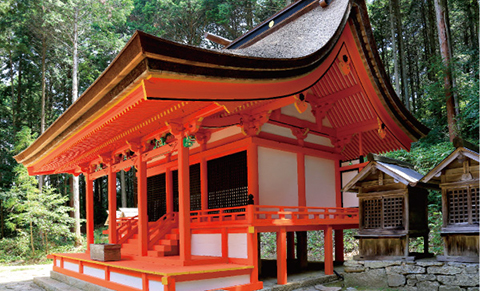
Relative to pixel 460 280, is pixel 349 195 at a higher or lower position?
higher

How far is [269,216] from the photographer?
8.50 metres

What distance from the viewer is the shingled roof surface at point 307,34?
766 cm

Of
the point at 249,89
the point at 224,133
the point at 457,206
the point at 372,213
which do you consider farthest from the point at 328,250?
the point at 249,89

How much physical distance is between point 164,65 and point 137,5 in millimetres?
26679

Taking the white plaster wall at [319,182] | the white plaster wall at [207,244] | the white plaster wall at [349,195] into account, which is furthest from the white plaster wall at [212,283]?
the white plaster wall at [349,195]

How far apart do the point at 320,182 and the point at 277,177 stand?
1.84 meters

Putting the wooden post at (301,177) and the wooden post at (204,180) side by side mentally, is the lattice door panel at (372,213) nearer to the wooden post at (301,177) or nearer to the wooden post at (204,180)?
the wooden post at (301,177)

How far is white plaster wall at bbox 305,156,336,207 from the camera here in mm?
10781

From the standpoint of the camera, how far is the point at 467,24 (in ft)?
82.7

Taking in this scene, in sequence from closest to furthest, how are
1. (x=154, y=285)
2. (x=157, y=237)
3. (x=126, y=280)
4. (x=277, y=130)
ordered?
(x=154, y=285) < (x=126, y=280) < (x=277, y=130) < (x=157, y=237)

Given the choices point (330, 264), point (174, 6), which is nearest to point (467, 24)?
point (174, 6)

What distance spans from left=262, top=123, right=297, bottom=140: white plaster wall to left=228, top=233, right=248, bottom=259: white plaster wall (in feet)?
8.84

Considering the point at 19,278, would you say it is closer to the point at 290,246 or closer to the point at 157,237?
the point at 157,237

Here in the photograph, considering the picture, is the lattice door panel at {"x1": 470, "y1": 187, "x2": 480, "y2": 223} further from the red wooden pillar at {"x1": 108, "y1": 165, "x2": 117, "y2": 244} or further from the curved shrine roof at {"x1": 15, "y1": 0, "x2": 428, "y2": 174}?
the red wooden pillar at {"x1": 108, "y1": 165, "x2": 117, "y2": 244}
